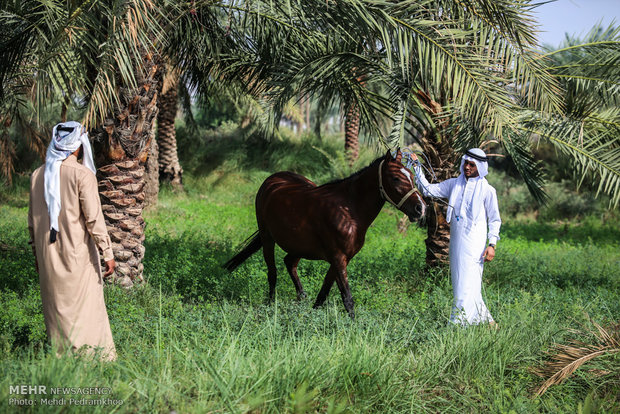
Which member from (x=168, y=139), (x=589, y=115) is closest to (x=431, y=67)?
(x=589, y=115)

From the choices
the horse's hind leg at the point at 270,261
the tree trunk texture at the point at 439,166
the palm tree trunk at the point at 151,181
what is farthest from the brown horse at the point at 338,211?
the palm tree trunk at the point at 151,181

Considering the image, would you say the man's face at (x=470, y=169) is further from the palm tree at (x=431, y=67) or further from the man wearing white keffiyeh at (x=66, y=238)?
the man wearing white keffiyeh at (x=66, y=238)

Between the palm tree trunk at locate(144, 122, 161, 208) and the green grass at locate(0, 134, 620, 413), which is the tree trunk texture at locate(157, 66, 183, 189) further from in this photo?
the green grass at locate(0, 134, 620, 413)

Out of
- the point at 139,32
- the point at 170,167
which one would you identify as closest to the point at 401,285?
the point at 139,32

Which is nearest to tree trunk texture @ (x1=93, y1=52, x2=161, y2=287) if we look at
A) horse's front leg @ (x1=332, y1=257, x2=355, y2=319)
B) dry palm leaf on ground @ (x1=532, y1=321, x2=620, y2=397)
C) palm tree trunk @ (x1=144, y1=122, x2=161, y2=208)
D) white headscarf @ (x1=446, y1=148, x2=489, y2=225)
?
horse's front leg @ (x1=332, y1=257, x2=355, y2=319)

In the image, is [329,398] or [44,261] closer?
[329,398]

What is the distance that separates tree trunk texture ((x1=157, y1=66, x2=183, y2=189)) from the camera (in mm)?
16998

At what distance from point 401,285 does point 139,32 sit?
4921 mm

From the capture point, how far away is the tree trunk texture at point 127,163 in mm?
7117

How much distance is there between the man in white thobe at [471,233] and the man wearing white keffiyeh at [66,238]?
135 inches

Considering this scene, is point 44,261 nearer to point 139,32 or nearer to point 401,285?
point 139,32

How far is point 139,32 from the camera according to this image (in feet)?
21.1

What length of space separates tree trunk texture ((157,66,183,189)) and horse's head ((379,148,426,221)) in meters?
11.8

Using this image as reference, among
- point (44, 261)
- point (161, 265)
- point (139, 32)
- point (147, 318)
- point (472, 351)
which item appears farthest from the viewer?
point (161, 265)
